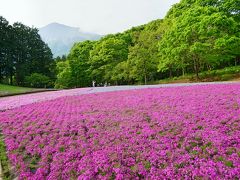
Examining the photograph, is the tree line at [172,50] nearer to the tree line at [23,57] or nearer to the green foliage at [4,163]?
the tree line at [23,57]

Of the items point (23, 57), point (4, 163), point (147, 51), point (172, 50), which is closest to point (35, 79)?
point (23, 57)

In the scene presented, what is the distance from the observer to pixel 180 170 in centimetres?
669

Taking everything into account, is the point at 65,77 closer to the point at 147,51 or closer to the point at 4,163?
the point at 147,51

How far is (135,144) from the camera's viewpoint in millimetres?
8789

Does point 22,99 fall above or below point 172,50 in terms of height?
below

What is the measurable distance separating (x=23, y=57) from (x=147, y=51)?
139 feet

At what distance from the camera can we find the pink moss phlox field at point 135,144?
6973 millimetres

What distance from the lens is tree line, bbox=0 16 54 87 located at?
228 feet

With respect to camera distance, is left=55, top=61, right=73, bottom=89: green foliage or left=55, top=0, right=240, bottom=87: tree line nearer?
left=55, top=0, right=240, bottom=87: tree line

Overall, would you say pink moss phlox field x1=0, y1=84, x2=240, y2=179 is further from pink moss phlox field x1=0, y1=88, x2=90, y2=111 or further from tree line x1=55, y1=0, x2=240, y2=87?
tree line x1=55, y1=0, x2=240, y2=87

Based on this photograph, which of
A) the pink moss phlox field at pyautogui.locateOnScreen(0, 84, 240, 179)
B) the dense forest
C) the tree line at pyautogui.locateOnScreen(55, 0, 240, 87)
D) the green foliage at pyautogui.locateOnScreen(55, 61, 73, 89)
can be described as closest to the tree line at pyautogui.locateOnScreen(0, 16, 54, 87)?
the dense forest

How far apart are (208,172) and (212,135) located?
8.08ft

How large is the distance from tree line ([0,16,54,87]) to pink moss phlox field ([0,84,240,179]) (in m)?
58.6

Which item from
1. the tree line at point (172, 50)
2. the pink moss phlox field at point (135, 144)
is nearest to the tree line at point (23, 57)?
the tree line at point (172, 50)
